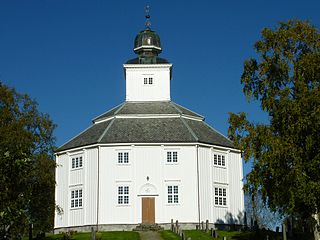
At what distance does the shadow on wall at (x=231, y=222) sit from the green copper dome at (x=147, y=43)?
62.6ft

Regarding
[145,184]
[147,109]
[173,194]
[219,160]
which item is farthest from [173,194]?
[147,109]

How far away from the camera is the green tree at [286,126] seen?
30.6 metres

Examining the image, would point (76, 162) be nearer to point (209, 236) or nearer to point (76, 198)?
point (76, 198)

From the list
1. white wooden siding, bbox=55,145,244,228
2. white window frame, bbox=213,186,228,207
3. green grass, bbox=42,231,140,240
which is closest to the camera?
green grass, bbox=42,231,140,240

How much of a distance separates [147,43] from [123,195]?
17797mm

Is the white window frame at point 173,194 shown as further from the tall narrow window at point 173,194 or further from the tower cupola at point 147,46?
the tower cupola at point 147,46

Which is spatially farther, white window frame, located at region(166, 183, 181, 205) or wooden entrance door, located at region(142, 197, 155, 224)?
white window frame, located at region(166, 183, 181, 205)

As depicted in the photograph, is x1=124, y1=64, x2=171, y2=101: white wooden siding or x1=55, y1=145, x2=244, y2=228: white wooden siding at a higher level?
x1=124, y1=64, x2=171, y2=101: white wooden siding

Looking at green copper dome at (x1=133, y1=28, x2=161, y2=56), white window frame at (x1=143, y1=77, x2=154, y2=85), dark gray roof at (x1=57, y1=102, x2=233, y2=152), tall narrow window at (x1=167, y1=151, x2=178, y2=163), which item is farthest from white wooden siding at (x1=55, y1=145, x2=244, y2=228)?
green copper dome at (x1=133, y1=28, x2=161, y2=56)

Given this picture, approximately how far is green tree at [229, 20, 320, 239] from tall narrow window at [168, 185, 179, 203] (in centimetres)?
1615

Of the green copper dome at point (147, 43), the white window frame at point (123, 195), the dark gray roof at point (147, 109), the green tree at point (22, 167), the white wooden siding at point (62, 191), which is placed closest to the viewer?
the green tree at point (22, 167)

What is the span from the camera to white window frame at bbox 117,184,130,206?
48562mm

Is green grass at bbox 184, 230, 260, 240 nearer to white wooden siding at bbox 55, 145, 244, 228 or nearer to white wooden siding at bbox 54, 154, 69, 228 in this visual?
white wooden siding at bbox 55, 145, 244, 228

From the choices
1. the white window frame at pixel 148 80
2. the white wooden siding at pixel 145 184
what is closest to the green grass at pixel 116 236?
the white wooden siding at pixel 145 184
